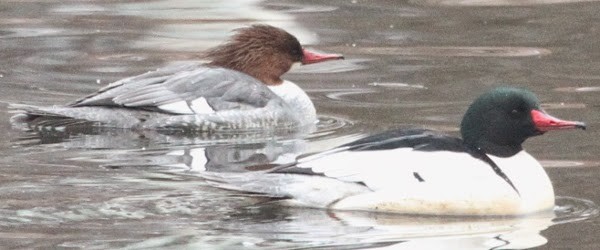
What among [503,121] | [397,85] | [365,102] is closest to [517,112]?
[503,121]

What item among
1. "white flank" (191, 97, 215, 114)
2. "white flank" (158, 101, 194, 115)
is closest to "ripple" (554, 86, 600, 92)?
"white flank" (191, 97, 215, 114)

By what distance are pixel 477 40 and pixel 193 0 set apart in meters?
4.01

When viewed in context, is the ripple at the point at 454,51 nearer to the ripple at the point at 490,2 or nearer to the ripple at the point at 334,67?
the ripple at the point at 334,67

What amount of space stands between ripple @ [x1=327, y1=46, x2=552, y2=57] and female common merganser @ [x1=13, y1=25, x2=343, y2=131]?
2.40 metres

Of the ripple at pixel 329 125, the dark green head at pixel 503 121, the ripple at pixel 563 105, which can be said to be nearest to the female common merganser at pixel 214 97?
the ripple at pixel 329 125

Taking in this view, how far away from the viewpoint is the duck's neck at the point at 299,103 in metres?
11.5

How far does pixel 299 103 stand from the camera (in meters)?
11.6

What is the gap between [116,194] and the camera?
27.8 ft

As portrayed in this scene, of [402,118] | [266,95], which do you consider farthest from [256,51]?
[402,118]

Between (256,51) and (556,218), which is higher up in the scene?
(256,51)

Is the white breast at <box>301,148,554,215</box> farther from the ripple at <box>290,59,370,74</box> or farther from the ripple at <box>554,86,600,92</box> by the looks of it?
the ripple at <box>290,59,370,74</box>

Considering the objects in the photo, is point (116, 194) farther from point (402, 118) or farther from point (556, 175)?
point (402, 118)

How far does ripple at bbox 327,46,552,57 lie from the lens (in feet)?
46.4

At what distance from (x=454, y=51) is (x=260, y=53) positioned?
2.87 metres
